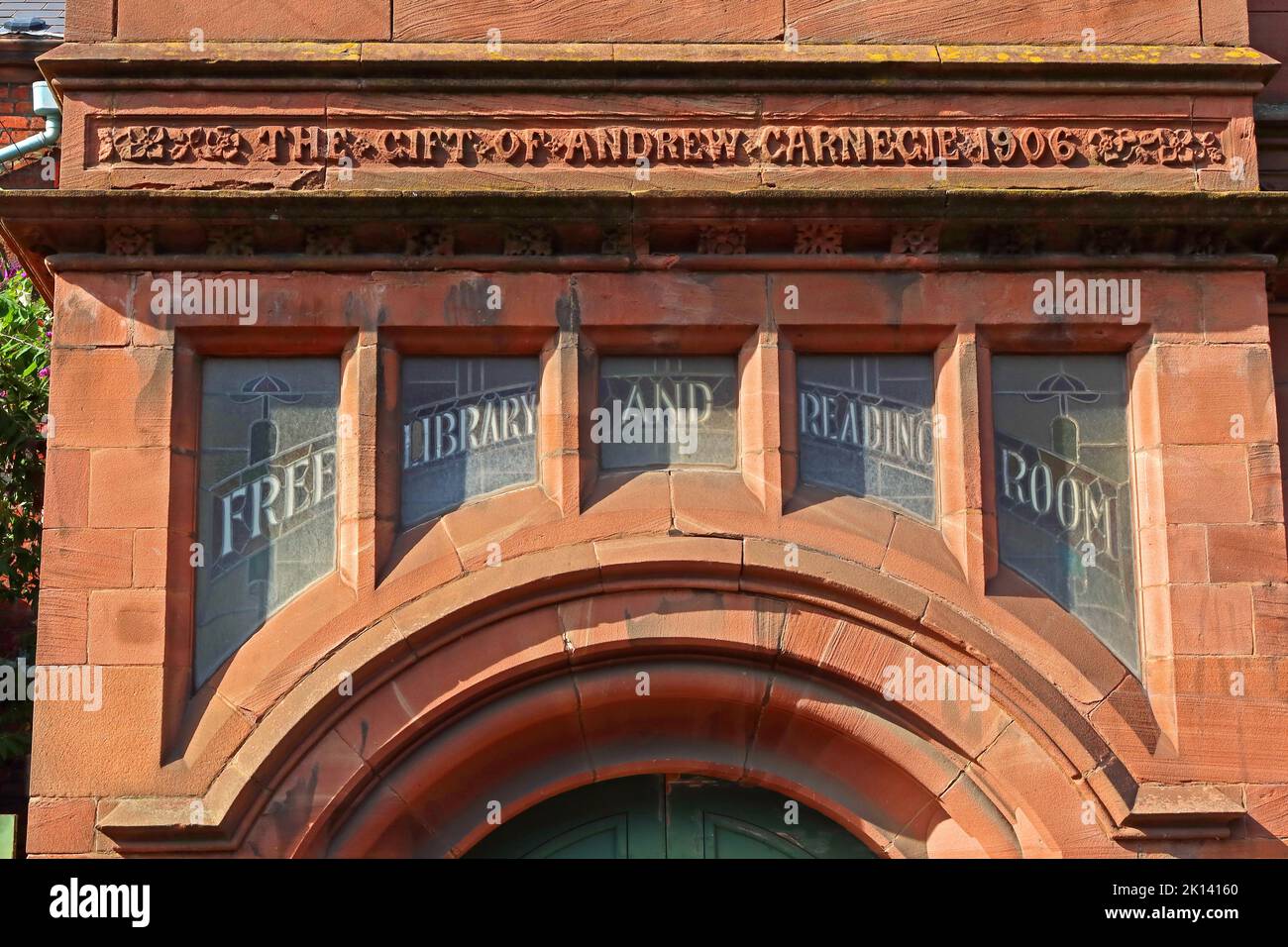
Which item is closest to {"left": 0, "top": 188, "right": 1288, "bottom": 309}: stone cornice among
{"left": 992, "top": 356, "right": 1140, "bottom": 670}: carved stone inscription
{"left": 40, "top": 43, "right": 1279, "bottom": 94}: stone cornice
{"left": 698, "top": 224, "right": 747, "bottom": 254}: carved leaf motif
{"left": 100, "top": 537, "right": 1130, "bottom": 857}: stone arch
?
{"left": 698, "top": 224, "right": 747, "bottom": 254}: carved leaf motif

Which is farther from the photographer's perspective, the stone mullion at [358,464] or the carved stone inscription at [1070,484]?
the carved stone inscription at [1070,484]

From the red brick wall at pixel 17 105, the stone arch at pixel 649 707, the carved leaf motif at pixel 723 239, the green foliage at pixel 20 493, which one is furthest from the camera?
the red brick wall at pixel 17 105

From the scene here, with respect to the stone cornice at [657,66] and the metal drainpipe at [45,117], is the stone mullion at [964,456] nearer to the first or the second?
the stone cornice at [657,66]

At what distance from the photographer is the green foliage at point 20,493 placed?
823 cm

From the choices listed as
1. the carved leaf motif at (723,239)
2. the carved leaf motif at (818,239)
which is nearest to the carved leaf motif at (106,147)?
the carved leaf motif at (723,239)

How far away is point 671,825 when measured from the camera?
23.6ft

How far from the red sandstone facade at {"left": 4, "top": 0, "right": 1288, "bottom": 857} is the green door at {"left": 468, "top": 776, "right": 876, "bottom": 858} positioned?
20 centimetres

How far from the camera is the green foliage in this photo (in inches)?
324

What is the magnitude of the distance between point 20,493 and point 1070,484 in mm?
4878

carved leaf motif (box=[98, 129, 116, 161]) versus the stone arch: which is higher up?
carved leaf motif (box=[98, 129, 116, 161])

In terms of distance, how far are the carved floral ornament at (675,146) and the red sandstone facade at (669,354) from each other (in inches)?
0.8

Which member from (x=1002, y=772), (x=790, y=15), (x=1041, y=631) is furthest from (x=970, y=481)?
(x=790, y=15)

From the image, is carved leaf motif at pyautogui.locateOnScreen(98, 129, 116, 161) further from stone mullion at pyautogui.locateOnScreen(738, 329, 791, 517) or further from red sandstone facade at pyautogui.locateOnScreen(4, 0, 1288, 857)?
stone mullion at pyautogui.locateOnScreen(738, 329, 791, 517)
